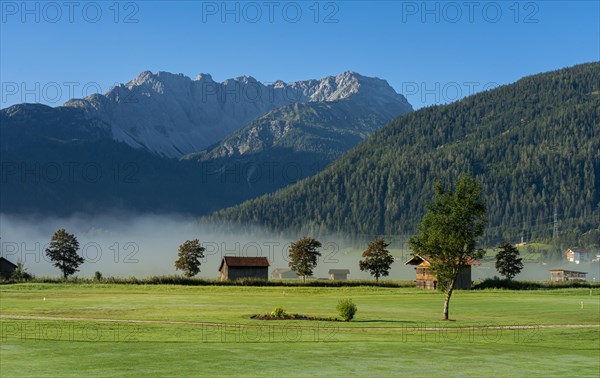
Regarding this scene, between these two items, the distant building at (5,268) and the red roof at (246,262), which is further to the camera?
the red roof at (246,262)

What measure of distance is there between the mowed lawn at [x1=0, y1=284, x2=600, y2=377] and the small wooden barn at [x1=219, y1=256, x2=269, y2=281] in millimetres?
76465

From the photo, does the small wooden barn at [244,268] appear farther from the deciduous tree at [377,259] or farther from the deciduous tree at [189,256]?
the deciduous tree at [377,259]

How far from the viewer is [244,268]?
159375 mm

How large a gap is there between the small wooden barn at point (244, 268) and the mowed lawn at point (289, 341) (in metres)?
76.5

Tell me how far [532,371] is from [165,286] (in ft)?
292

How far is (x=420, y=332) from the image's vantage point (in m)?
52.8

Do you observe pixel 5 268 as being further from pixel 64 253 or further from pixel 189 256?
pixel 189 256

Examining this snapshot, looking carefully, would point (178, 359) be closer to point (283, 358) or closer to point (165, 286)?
point (283, 358)

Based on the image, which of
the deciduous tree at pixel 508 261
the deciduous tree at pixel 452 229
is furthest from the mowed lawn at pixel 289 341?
the deciduous tree at pixel 508 261

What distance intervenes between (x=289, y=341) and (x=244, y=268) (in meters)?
115

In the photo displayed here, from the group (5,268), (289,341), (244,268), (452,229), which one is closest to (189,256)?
(244,268)

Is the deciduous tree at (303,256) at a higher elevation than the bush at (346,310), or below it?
higher

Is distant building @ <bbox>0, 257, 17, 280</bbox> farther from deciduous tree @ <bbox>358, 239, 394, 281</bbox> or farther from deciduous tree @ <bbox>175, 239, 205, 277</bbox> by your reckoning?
deciduous tree @ <bbox>358, 239, 394, 281</bbox>

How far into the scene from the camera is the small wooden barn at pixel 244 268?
521 ft
